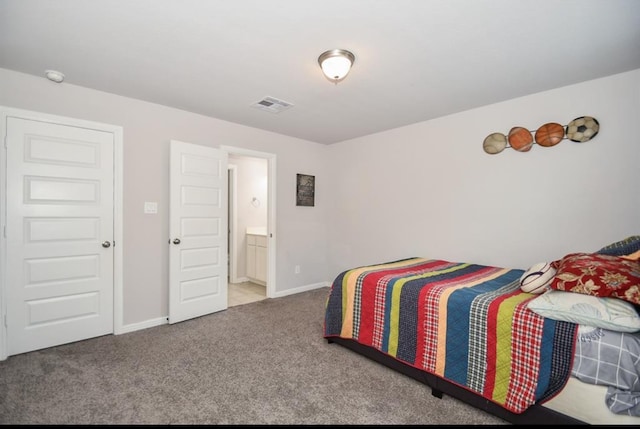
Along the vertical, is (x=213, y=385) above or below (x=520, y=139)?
below

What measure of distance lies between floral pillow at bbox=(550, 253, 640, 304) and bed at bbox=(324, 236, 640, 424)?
0.02 meters

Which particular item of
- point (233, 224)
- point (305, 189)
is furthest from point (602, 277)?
point (233, 224)

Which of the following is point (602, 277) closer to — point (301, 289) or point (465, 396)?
point (465, 396)

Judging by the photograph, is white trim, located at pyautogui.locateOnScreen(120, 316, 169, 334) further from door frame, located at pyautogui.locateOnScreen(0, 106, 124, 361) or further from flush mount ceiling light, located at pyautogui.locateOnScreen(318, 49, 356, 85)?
flush mount ceiling light, located at pyautogui.locateOnScreen(318, 49, 356, 85)

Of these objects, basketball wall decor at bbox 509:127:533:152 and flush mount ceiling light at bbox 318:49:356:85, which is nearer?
flush mount ceiling light at bbox 318:49:356:85

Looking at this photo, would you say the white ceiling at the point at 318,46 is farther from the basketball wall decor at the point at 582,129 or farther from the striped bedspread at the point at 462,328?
the striped bedspread at the point at 462,328

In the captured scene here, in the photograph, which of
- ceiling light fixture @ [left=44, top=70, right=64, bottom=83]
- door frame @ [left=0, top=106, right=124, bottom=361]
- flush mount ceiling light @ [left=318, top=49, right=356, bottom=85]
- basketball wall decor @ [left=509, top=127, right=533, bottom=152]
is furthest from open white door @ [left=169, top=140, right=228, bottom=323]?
basketball wall decor @ [left=509, top=127, right=533, bottom=152]

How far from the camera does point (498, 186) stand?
3.15 meters

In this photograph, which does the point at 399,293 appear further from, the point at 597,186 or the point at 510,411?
the point at 597,186

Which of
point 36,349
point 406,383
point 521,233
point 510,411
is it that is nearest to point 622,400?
point 510,411

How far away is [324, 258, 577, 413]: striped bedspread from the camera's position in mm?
1637

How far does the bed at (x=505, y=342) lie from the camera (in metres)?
1.49

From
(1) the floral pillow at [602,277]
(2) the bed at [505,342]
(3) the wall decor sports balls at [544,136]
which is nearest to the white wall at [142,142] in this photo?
(2) the bed at [505,342]

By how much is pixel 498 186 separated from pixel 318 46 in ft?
7.77
